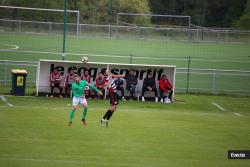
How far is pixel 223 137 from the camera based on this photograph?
22891 millimetres

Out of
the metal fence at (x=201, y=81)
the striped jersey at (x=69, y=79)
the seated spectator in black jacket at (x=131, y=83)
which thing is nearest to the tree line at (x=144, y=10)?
the metal fence at (x=201, y=81)

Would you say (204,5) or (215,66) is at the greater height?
(204,5)

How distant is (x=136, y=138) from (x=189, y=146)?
73.7 inches

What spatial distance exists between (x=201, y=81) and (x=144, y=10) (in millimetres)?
32974

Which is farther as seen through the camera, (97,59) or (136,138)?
(97,59)

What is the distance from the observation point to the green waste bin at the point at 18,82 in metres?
31.5

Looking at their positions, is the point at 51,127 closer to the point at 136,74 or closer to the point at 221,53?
the point at 136,74

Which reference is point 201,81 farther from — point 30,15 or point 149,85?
point 30,15

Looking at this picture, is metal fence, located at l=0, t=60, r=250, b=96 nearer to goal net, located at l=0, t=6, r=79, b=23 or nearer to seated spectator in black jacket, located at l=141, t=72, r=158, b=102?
seated spectator in black jacket, located at l=141, t=72, r=158, b=102

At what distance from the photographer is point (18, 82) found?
1244 inches

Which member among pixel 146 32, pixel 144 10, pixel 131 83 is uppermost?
pixel 144 10

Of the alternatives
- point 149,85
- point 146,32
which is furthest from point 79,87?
point 146,32

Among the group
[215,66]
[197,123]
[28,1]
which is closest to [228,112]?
[197,123]

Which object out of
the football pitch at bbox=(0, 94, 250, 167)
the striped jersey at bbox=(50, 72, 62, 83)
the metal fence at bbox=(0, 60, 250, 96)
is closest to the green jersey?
the football pitch at bbox=(0, 94, 250, 167)
